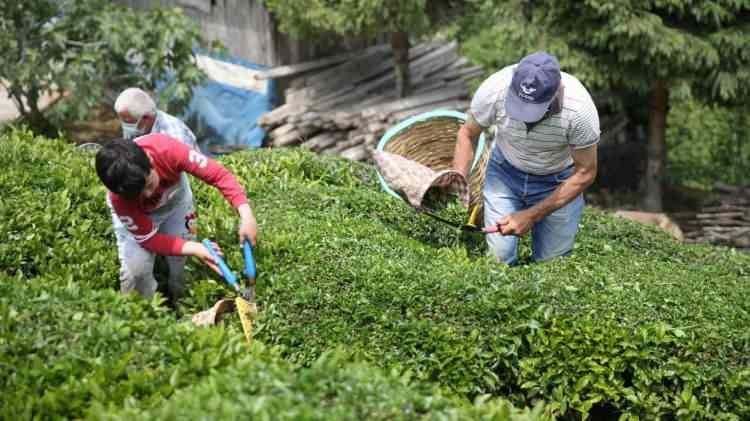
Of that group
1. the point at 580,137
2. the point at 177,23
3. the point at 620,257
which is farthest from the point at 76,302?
the point at 177,23

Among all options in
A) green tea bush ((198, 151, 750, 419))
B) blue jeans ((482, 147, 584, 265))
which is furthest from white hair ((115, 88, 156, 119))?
blue jeans ((482, 147, 584, 265))

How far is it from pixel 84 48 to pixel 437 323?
7.58 metres

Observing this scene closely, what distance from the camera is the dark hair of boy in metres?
4.88

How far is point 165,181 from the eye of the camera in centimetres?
546

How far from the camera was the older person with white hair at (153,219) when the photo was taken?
5688 mm

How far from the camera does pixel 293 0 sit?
11422mm

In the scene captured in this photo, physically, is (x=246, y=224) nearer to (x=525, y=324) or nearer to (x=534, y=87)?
(x=525, y=324)

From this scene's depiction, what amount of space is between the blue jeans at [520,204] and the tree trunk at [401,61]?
6120 mm

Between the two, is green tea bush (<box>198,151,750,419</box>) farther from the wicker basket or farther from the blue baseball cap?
the wicker basket

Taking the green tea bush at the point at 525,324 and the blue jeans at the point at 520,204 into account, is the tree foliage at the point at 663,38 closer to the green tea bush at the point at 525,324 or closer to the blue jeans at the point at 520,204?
the blue jeans at the point at 520,204

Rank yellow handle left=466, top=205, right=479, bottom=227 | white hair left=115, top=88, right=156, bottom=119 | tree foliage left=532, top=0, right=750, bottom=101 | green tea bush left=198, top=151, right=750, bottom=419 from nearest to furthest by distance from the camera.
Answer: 1. green tea bush left=198, top=151, right=750, bottom=419
2. white hair left=115, top=88, right=156, bottom=119
3. yellow handle left=466, top=205, right=479, bottom=227
4. tree foliage left=532, top=0, right=750, bottom=101

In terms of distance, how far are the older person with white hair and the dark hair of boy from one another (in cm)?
42

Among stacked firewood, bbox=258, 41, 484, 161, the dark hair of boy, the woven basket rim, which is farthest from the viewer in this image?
stacked firewood, bbox=258, 41, 484, 161

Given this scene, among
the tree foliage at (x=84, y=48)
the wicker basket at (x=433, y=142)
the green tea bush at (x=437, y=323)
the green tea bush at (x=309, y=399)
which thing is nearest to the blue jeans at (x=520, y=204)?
the green tea bush at (x=437, y=323)
